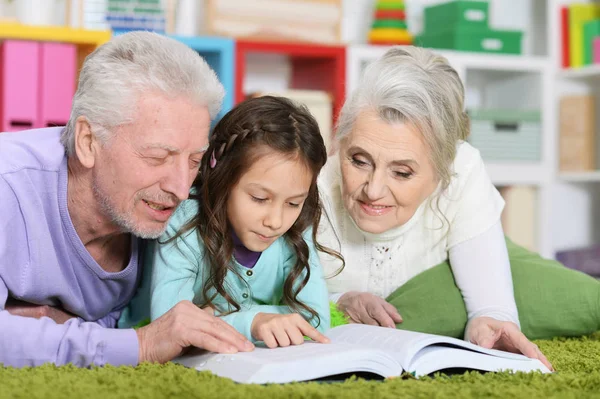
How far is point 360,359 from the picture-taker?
125 cm

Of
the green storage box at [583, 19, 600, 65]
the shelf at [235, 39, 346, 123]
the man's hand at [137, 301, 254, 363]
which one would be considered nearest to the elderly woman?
the man's hand at [137, 301, 254, 363]

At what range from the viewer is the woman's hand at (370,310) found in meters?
1.82

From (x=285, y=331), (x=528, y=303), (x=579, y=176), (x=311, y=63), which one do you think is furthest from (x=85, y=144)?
(x=579, y=176)

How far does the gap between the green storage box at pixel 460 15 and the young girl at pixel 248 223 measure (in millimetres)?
2265

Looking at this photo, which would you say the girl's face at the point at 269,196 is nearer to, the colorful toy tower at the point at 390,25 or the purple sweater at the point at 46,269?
the purple sweater at the point at 46,269

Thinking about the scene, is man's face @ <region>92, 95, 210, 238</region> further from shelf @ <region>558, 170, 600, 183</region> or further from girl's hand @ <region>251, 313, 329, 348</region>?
shelf @ <region>558, 170, 600, 183</region>

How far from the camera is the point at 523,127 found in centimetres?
389

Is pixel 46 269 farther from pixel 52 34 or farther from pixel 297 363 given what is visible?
pixel 52 34

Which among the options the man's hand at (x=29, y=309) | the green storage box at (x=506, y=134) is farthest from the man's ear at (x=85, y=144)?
the green storage box at (x=506, y=134)

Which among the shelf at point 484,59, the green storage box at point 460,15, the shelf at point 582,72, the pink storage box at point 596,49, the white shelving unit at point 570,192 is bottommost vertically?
the white shelving unit at point 570,192

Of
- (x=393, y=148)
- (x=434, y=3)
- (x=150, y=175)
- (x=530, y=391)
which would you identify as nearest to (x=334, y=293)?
(x=393, y=148)

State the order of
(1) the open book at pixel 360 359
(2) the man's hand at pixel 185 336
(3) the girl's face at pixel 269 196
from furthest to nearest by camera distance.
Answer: (3) the girl's face at pixel 269 196 → (2) the man's hand at pixel 185 336 → (1) the open book at pixel 360 359

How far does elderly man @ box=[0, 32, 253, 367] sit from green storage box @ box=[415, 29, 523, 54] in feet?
8.01

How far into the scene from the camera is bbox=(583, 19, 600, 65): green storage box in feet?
12.8
